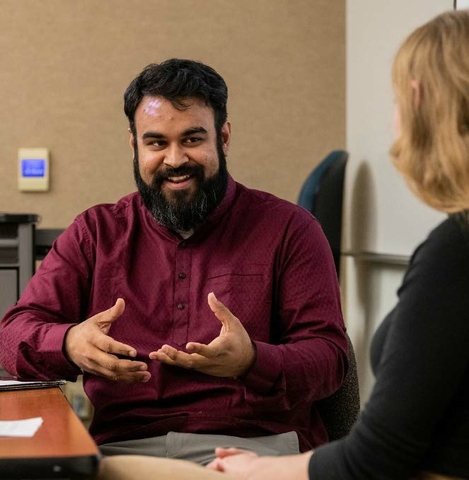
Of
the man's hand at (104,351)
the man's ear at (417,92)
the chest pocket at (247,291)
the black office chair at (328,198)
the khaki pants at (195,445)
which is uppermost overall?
the man's ear at (417,92)

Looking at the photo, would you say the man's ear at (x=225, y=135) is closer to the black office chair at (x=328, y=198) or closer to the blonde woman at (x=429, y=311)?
the blonde woman at (x=429, y=311)

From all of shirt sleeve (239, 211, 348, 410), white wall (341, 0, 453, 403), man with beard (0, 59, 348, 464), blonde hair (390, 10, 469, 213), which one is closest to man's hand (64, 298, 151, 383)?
man with beard (0, 59, 348, 464)

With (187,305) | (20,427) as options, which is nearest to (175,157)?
(187,305)

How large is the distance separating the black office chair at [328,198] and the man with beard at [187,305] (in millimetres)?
1307

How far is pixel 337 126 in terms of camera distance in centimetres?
404

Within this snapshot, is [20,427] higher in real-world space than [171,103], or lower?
lower

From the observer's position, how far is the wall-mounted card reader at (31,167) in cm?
386

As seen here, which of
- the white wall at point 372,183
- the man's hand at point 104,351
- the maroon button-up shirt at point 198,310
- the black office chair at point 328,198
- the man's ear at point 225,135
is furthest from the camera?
the black office chair at point 328,198

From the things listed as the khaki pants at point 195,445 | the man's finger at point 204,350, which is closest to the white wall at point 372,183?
the khaki pants at point 195,445

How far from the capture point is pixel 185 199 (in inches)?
82.7

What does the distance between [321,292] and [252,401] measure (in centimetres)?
29

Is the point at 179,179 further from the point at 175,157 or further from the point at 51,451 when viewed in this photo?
the point at 51,451

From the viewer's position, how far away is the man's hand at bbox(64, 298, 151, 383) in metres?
1.72

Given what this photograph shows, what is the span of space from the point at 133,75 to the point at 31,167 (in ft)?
1.91
